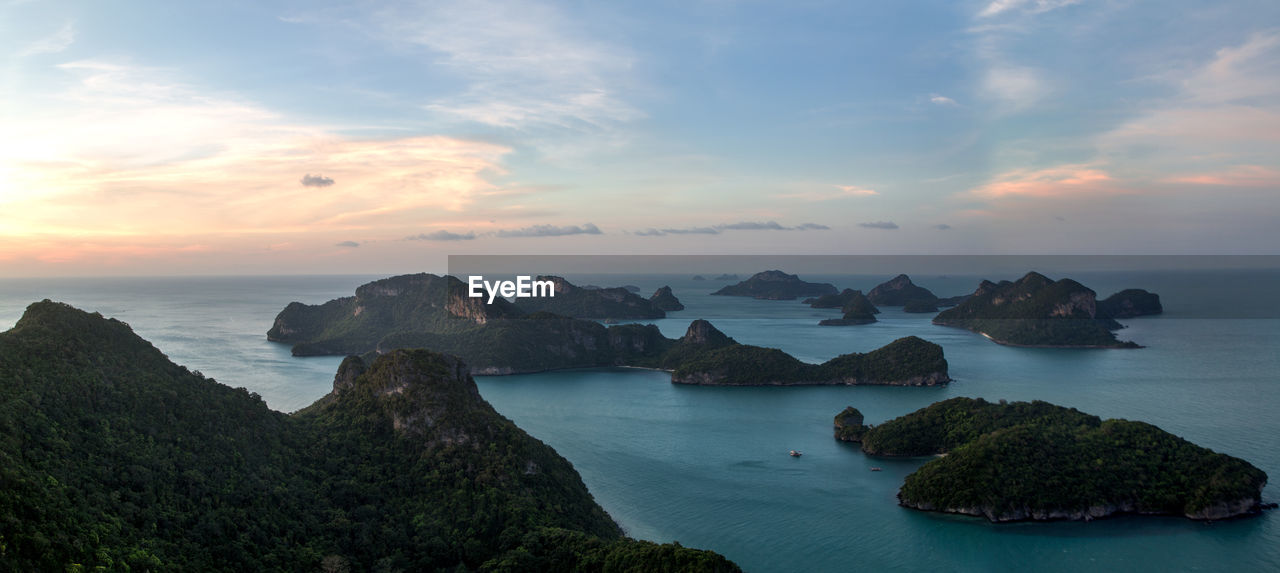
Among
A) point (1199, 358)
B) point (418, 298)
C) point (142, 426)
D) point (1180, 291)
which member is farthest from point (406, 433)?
point (1180, 291)

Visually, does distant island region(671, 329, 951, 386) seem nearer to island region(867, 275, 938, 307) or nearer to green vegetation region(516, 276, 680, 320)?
green vegetation region(516, 276, 680, 320)

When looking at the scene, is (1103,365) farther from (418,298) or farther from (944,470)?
(418,298)

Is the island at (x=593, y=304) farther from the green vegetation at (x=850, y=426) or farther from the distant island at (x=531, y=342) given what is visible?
the green vegetation at (x=850, y=426)

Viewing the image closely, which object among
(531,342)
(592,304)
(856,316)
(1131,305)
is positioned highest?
(1131,305)

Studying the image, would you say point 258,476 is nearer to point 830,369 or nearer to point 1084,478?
point 1084,478

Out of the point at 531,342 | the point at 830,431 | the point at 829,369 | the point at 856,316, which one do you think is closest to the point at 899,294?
the point at 856,316

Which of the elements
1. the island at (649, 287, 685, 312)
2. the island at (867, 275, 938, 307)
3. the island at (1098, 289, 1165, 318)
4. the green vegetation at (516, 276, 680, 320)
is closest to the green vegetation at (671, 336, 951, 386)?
the green vegetation at (516, 276, 680, 320)
